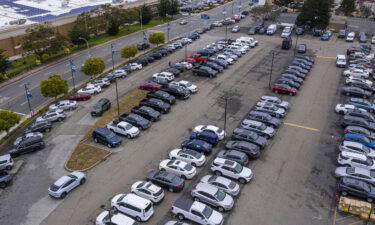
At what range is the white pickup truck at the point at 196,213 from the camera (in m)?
24.7

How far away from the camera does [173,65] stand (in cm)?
5869

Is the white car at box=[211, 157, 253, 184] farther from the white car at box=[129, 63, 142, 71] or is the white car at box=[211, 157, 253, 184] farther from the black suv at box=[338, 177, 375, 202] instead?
the white car at box=[129, 63, 142, 71]

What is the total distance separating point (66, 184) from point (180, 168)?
10.0 m

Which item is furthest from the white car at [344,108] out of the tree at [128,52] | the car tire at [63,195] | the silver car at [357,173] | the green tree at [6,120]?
the green tree at [6,120]

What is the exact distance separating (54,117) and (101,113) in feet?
19.1

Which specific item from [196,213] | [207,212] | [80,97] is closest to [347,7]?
[80,97]

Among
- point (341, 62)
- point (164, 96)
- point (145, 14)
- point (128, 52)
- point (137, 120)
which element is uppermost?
point (145, 14)

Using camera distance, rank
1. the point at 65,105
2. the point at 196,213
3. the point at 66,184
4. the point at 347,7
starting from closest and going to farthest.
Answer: the point at 196,213 < the point at 66,184 < the point at 65,105 < the point at 347,7

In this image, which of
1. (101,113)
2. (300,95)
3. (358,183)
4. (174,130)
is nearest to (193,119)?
(174,130)

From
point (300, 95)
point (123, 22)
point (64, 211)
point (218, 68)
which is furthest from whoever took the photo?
point (123, 22)

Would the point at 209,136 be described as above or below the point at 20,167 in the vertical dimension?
above

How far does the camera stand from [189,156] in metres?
32.2

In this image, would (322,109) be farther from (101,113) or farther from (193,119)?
(101,113)

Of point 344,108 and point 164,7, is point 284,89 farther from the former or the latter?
point 164,7
